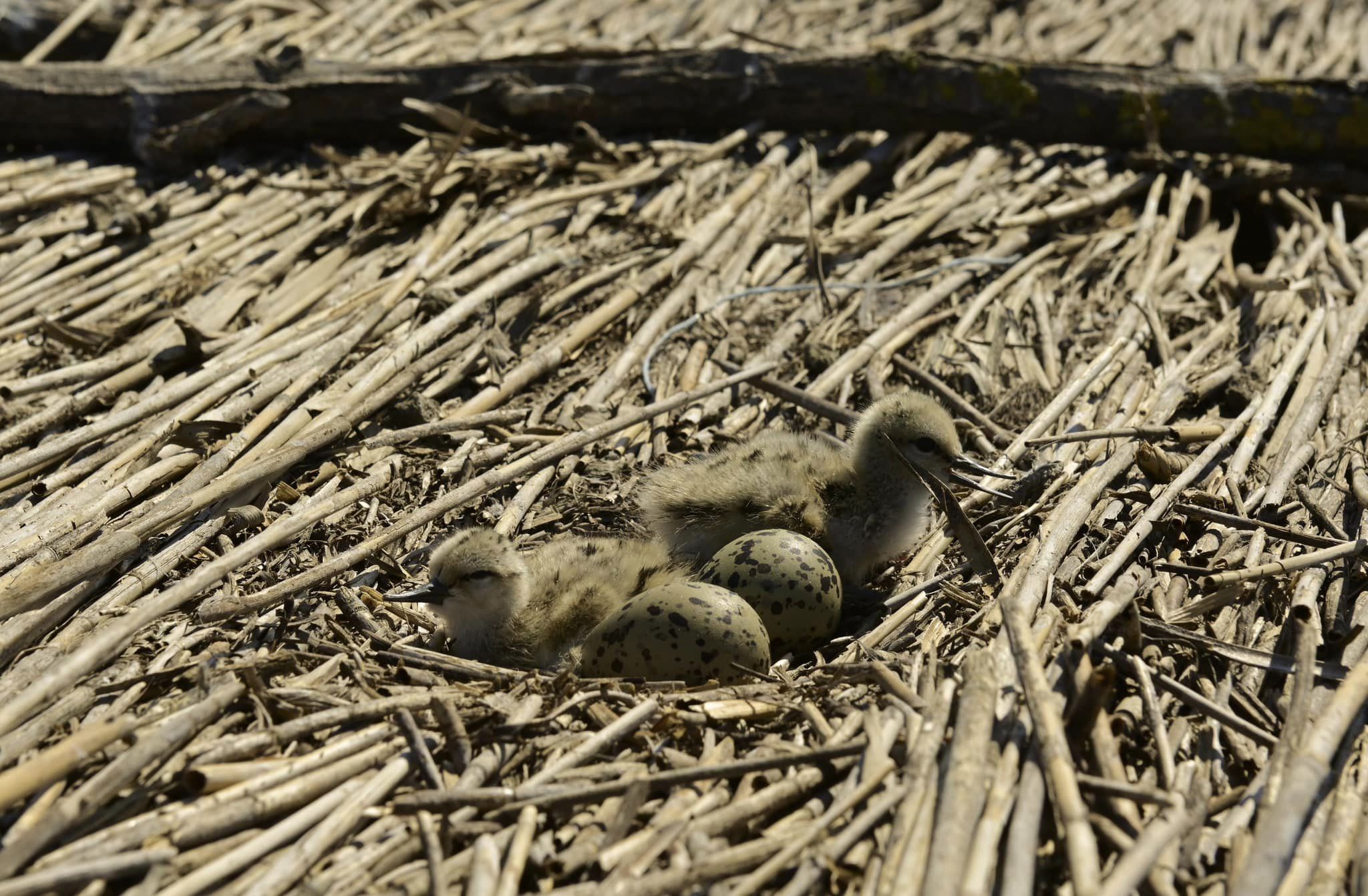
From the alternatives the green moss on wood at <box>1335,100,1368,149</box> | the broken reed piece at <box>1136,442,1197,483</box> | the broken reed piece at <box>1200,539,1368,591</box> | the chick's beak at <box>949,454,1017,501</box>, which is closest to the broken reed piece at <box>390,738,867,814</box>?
the broken reed piece at <box>1200,539,1368,591</box>

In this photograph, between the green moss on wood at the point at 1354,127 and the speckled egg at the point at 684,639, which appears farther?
the green moss on wood at the point at 1354,127

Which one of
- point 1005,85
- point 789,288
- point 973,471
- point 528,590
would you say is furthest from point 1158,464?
point 1005,85

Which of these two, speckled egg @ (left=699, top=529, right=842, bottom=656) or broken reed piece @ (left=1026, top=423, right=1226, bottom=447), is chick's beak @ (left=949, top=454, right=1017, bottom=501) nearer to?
broken reed piece @ (left=1026, top=423, right=1226, bottom=447)

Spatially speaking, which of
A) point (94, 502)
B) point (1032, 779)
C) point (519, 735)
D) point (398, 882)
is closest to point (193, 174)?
point (94, 502)

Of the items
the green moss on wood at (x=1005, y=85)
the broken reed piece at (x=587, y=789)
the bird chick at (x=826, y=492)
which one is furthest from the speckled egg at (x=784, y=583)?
the green moss on wood at (x=1005, y=85)

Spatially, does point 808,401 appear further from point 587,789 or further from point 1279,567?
point 587,789

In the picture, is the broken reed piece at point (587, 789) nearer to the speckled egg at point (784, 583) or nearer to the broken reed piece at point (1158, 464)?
the speckled egg at point (784, 583)

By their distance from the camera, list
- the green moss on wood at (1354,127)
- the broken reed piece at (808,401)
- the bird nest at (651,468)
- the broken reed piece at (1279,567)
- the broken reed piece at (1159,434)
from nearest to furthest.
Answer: the bird nest at (651,468) → the broken reed piece at (1279,567) → the broken reed piece at (1159,434) → the broken reed piece at (808,401) → the green moss on wood at (1354,127)

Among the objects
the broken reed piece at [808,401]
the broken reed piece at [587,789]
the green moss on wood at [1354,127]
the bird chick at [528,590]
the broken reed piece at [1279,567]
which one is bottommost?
the bird chick at [528,590]
